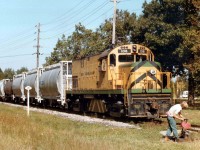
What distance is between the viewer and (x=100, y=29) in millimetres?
63469

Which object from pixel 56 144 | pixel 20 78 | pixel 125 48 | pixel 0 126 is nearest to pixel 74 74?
pixel 125 48

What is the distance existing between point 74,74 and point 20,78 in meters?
20.8

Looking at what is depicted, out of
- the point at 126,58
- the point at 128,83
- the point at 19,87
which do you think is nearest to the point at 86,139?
the point at 128,83

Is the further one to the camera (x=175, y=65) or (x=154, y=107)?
(x=175, y=65)

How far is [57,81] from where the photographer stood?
3142 centimetres

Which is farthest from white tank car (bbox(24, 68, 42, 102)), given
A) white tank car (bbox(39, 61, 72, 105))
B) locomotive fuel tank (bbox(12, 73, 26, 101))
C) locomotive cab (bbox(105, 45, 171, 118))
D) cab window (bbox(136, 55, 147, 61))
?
cab window (bbox(136, 55, 147, 61))

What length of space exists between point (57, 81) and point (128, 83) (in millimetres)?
11995

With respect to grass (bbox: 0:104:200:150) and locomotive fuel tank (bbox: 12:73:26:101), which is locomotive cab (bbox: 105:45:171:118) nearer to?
grass (bbox: 0:104:200:150)

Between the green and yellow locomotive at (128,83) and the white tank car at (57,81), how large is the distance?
5353 millimetres

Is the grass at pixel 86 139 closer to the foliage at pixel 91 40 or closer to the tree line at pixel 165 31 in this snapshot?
the tree line at pixel 165 31

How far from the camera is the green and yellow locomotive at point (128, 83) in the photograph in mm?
19828

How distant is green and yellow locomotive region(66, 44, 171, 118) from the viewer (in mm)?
19828

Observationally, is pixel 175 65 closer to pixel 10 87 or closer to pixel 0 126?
pixel 10 87

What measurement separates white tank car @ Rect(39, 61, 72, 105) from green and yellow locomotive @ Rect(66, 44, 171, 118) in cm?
535
